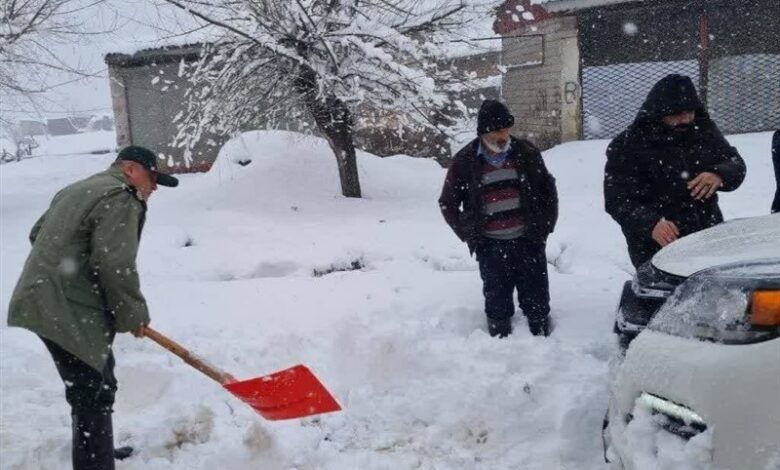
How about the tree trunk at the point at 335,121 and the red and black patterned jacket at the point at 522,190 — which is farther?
the tree trunk at the point at 335,121

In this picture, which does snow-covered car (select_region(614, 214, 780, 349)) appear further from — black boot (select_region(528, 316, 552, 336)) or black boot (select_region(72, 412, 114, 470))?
black boot (select_region(72, 412, 114, 470))

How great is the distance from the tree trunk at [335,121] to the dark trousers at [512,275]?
4352 millimetres

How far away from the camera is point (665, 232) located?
3.36 m

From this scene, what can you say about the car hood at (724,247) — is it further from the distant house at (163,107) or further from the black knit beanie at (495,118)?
the distant house at (163,107)

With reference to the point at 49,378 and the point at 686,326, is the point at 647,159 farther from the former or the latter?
the point at 49,378

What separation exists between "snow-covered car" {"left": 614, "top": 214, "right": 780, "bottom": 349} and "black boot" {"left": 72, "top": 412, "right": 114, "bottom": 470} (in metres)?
2.24

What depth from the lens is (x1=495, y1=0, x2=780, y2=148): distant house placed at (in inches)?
449

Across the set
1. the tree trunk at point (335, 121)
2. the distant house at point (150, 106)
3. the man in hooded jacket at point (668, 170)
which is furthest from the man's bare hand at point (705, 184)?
the distant house at point (150, 106)

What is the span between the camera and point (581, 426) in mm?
3342

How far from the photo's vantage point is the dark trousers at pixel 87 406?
2852 mm

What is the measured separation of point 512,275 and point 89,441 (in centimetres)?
253

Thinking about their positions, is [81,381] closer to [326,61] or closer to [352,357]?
[352,357]

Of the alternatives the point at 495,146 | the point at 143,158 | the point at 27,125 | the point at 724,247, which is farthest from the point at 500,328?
the point at 27,125

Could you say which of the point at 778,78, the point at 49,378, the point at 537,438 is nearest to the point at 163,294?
the point at 49,378
